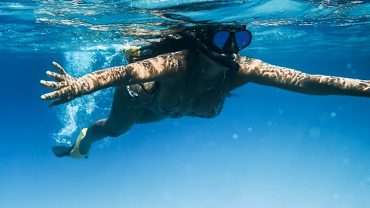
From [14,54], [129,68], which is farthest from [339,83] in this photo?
[14,54]

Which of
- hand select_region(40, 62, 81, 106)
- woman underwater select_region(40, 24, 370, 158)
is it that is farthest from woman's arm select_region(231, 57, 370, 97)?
hand select_region(40, 62, 81, 106)

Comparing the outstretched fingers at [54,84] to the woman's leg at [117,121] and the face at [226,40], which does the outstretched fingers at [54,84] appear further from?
the woman's leg at [117,121]

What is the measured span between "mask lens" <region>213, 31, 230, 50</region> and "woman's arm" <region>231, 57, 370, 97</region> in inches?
19.0

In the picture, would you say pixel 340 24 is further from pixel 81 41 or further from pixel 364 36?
pixel 81 41

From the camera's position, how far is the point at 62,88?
451 centimetres

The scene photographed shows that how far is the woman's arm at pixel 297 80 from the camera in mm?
5891

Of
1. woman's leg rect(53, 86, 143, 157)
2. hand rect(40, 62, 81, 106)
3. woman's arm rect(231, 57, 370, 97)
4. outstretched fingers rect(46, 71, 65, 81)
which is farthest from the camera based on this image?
woman's leg rect(53, 86, 143, 157)

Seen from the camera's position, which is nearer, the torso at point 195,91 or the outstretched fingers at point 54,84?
the outstretched fingers at point 54,84

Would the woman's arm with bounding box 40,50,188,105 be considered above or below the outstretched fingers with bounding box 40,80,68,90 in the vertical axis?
below

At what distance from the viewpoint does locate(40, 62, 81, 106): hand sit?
4.40 m

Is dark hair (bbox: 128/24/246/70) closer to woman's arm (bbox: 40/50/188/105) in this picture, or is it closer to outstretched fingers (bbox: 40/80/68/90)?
woman's arm (bbox: 40/50/188/105)

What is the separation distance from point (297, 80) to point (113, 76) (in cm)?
309

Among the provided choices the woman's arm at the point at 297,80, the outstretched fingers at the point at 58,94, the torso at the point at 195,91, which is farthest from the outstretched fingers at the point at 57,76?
the woman's arm at the point at 297,80

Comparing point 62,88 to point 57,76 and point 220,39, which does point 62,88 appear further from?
point 220,39
